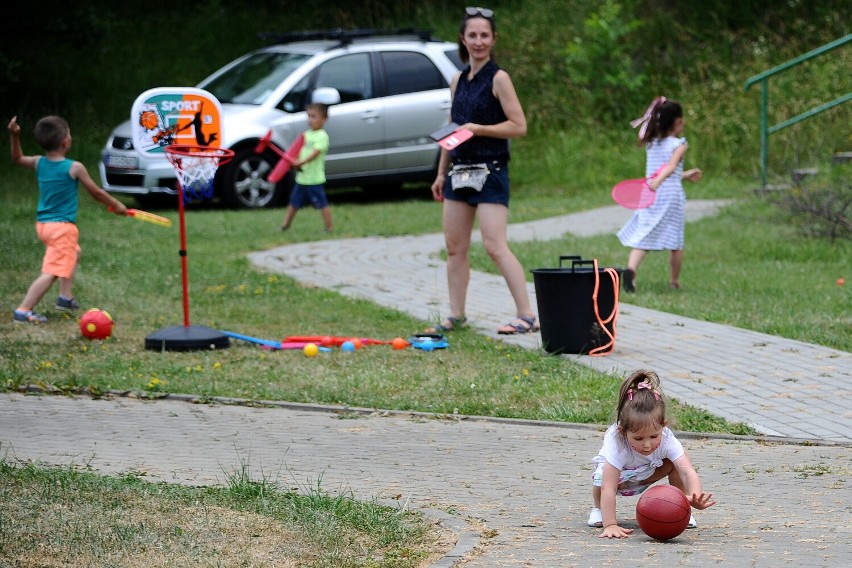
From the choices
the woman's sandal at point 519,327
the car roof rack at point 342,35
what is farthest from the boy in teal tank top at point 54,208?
the car roof rack at point 342,35

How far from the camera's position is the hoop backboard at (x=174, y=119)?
8.88m

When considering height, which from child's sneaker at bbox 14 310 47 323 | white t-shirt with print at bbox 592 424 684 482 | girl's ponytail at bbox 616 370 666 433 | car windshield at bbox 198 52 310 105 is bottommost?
child's sneaker at bbox 14 310 47 323

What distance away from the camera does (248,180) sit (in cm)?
1825

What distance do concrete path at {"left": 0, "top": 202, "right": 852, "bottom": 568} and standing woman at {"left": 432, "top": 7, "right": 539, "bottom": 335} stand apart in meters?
1.20

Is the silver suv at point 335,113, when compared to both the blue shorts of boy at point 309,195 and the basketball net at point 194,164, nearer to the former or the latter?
the blue shorts of boy at point 309,195

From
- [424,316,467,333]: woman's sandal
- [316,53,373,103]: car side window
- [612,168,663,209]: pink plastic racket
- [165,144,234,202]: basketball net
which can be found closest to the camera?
[165,144,234,202]: basketball net

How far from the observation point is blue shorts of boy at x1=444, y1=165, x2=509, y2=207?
908cm

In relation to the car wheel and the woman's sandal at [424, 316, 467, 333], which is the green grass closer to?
the woman's sandal at [424, 316, 467, 333]

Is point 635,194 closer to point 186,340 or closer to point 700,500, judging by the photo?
point 186,340

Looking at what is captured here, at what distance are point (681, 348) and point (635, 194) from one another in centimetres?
232

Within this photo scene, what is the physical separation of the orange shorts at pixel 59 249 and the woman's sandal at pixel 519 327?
132 inches

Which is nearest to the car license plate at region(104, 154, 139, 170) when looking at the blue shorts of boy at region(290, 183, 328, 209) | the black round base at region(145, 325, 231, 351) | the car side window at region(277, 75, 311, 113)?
the car side window at region(277, 75, 311, 113)

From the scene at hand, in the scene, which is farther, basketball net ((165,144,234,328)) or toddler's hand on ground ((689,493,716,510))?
basketball net ((165,144,234,328))

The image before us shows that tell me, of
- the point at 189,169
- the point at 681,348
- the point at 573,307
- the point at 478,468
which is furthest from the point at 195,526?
the point at 681,348
